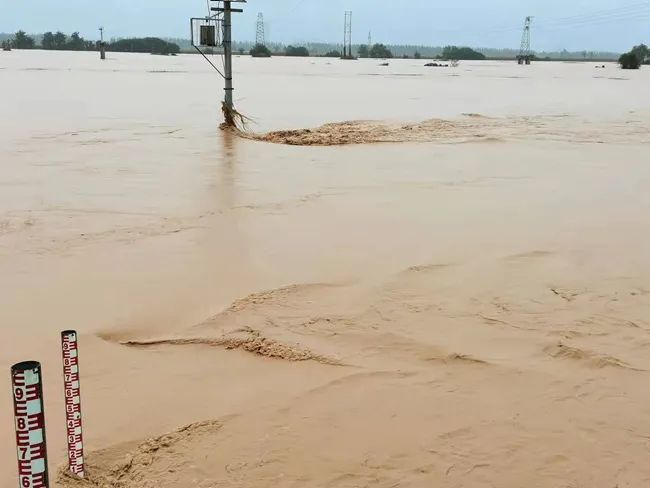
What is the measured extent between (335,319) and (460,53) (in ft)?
516

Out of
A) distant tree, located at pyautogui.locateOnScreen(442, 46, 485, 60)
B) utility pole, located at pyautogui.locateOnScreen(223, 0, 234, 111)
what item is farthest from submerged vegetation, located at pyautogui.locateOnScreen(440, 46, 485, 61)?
utility pole, located at pyautogui.locateOnScreen(223, 0, 234, 111)

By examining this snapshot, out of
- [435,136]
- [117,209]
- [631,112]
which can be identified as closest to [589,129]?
[435,136]

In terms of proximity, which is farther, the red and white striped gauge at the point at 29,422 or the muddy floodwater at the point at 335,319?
the muddy floodwater at the point at 335,319

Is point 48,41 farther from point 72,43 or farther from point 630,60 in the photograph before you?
point 630,60

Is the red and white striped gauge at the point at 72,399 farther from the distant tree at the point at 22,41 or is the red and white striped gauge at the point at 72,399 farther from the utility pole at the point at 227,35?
the distant tree at the point at 22,41

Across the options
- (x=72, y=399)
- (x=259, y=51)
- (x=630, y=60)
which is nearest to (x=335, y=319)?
(x=72, y=399)

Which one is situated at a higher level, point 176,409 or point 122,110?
point 122,110

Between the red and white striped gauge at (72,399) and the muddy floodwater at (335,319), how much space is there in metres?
0.13

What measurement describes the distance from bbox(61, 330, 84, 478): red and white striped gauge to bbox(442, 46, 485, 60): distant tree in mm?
151591

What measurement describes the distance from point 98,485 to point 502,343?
2846 millimetres

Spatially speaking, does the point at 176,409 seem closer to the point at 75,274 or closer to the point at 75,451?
the point at 75,451

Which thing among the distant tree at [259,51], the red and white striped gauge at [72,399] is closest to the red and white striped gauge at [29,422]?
the red and white striped gauge at [72,399]

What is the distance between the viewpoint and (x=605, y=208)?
935cm

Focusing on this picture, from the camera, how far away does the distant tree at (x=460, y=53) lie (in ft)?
490
